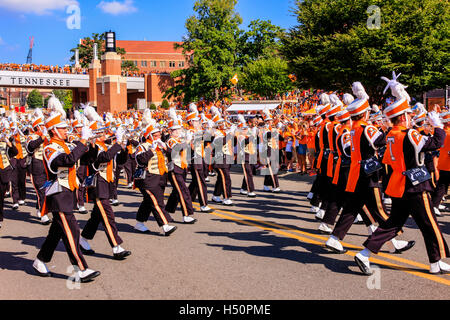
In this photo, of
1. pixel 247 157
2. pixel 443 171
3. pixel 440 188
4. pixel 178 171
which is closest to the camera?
pixel 178 171

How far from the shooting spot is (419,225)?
5363 millimetres

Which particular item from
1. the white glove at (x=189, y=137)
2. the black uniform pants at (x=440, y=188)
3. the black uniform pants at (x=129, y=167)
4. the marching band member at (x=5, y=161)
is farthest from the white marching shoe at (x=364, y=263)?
the black uniform pants at (x=129, y=167)

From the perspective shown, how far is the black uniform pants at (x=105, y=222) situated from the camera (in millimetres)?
6523

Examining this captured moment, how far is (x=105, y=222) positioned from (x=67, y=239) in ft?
3.18

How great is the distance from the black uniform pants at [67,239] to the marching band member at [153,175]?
2.07 metres

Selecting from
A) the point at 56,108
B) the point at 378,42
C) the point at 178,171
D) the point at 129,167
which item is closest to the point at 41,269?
the point at 56,108

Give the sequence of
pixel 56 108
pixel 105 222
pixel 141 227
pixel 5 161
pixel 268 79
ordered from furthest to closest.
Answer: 1. pixel 268 79
2. pixel 5 161
3. pixel 141 227
4. pixel 105 222
5. pixel 56 108

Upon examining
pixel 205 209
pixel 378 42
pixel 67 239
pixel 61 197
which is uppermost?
pixel 378 42

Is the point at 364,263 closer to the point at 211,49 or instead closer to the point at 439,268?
the point at 439,268

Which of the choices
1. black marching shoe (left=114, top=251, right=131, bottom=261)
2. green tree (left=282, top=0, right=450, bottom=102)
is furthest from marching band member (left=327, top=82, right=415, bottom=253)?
green tree (left=282, top=0, right=450, bottom=102)

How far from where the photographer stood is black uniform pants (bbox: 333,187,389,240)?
624 centimetres

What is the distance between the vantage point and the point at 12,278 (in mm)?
5832
